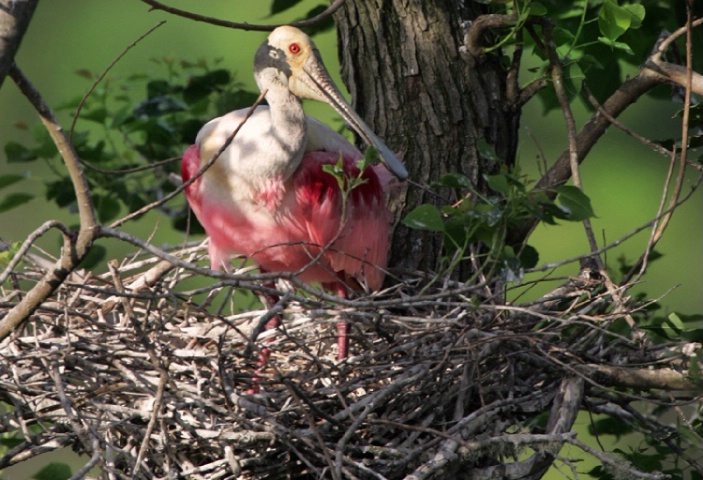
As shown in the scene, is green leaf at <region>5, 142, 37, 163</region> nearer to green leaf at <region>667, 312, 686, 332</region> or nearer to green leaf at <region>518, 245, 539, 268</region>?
green leaf at <region>518, 245, 539, 268</region>

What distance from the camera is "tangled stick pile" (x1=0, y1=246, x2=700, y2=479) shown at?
109 inches

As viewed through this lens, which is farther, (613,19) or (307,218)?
(307,218)

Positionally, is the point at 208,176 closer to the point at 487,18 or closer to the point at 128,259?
the point at 128,259

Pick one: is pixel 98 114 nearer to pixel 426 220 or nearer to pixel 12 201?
pixel 12 201

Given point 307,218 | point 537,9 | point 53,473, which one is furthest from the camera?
point 307,218

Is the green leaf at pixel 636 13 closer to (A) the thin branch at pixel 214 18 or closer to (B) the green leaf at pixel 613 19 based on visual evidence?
(B) the green leaf at pixel 613 19

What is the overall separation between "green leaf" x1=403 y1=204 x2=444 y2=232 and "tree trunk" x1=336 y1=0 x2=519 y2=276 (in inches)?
32.3

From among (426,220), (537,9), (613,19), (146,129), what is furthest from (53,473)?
(613,19)

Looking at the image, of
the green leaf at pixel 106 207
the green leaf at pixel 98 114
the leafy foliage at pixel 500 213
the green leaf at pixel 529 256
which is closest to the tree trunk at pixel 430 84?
the green leaf at pixel 529 256

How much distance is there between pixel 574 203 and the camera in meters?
2.71

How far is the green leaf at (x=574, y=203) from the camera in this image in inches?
106

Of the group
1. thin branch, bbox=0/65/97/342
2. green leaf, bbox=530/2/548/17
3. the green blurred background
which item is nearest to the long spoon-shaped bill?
green leaf, bbox=530/2/548/17

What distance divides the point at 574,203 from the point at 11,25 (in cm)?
132

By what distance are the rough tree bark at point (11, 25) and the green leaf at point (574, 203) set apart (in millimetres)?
1281
